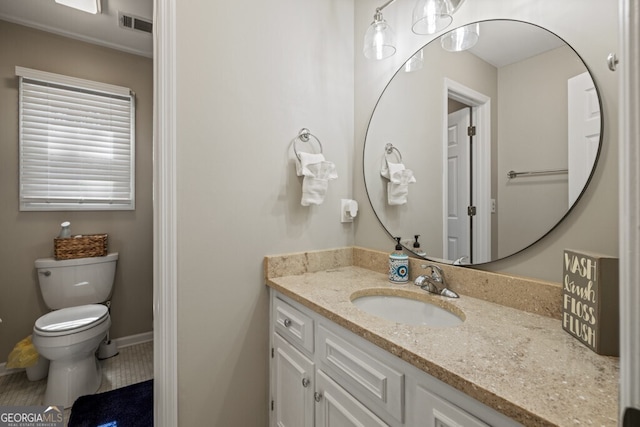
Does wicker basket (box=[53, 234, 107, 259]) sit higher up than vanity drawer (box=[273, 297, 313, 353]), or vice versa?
wicker basket (box=[53, 234, 107, 259])

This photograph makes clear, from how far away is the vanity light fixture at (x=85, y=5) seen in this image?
1.83 m

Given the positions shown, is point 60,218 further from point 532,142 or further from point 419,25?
point 532,142

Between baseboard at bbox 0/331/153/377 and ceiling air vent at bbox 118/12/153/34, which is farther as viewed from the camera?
baseboard at bbox 0/331/153/377

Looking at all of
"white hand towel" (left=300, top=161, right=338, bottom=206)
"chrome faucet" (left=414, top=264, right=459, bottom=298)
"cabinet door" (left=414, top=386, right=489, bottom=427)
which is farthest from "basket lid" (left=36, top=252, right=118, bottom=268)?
"cabinet door" (left=414, top=386, right=489, bottom=427)

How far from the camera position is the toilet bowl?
5.48 ft

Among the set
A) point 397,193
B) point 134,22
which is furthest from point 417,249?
point 134,22

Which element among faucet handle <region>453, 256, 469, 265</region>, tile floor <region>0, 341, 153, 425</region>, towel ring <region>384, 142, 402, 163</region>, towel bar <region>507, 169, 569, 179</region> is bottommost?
tile floor <region>0, 341, 153, 425</region>

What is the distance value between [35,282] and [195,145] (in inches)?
75.4

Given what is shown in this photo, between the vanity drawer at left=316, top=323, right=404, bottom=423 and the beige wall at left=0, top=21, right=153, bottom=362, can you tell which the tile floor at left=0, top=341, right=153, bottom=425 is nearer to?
the beige wall at left=0, top=21, right=153, bottom=362

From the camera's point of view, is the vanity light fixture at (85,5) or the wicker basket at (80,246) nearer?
the vanity light fixture at (85,5)

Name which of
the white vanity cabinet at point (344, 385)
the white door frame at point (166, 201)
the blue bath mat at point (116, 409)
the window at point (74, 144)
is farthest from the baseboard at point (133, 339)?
the white vanity cabinet at point (344, 385)

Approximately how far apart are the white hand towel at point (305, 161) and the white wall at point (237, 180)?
0.22 feet

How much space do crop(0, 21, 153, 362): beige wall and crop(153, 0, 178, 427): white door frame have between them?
153 cm

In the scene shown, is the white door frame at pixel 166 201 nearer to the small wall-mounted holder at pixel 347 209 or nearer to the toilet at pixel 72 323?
the small wall-mounted holder at pixel 347 209
